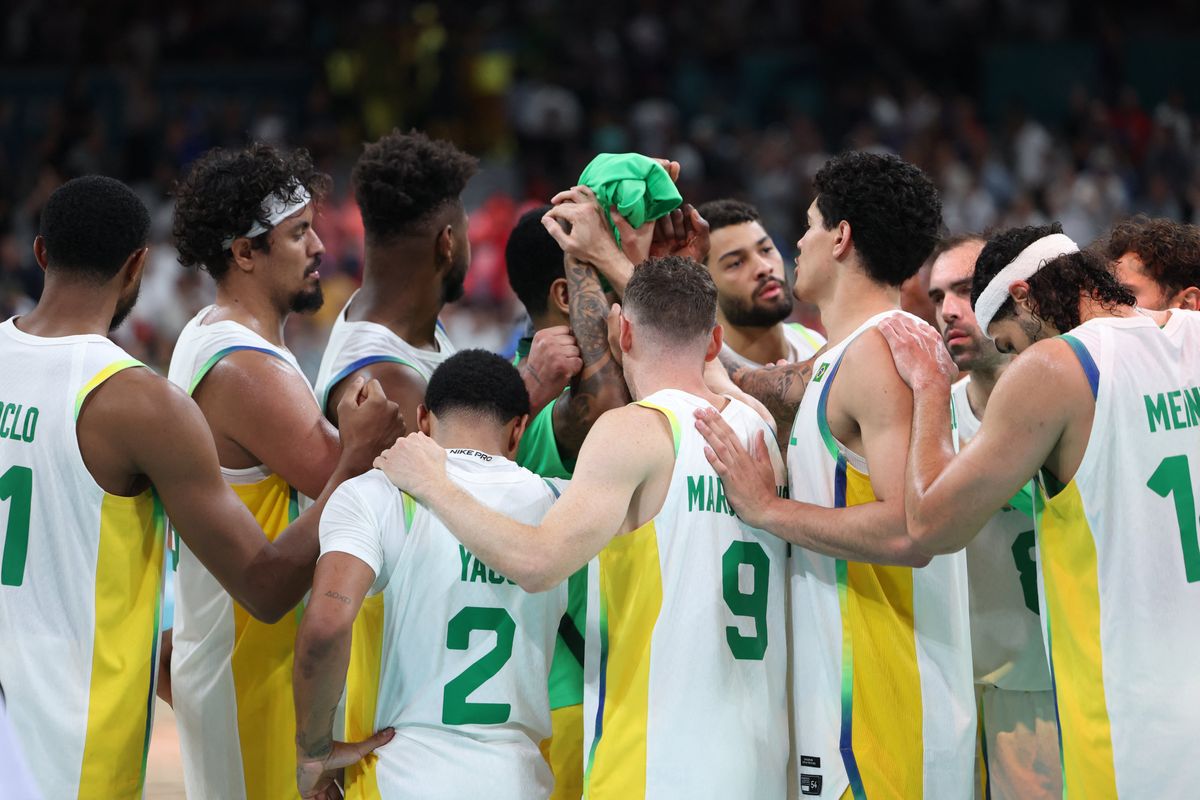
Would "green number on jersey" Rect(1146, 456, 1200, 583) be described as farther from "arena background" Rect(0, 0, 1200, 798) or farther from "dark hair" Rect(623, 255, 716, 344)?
"arena background" Rect(0, 0, 1200, 798)

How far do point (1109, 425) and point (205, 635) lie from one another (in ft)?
10.0

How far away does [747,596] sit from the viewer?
14.2 feet

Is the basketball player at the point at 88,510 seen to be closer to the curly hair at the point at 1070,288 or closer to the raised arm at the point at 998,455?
the raised arm at the point at 998,455

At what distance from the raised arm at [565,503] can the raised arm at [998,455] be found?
0.76m

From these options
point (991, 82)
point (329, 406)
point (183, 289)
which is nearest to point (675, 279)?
point (329, 406)

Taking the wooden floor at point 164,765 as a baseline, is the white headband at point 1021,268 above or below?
above

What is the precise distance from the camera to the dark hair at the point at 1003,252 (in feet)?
15.3

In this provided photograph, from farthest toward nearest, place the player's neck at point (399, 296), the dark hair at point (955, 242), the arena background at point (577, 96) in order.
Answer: the arena background at point (577, 96) < the dark hair at point (955, 242) < the player's neck at point (399, 296)

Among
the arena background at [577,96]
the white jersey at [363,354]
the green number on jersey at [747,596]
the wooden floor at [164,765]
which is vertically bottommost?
the wooden floor at [164,765]

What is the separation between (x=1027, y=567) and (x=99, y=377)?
3.25 metres

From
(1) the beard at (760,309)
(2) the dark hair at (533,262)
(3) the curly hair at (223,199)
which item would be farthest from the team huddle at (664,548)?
(1) the beard at (760,309)

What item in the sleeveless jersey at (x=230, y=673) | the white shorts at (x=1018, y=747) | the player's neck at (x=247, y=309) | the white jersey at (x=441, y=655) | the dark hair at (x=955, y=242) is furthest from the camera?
the dark hair at (x=955, y=242)

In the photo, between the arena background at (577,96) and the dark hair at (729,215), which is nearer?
the dark hair at (729,215)

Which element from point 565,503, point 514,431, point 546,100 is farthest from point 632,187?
point 546,100
